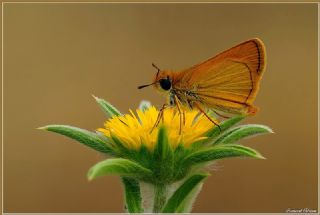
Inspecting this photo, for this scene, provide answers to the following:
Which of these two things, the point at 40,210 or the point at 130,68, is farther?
the point at 130,68

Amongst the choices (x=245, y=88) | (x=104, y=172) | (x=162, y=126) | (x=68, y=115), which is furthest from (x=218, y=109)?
(x=68, y=115)

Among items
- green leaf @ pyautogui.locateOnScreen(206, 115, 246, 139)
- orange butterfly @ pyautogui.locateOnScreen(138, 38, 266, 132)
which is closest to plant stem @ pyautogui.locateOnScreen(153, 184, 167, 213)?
green leaf @ pyautogui.locateOnScreen(206, 115, 246, 139)

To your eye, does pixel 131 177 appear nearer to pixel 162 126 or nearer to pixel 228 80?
pixel 162 126

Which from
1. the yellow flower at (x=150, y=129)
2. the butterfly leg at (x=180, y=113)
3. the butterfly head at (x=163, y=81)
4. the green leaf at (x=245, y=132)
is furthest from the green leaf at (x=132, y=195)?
the butterfly head at (x=163, y=81)

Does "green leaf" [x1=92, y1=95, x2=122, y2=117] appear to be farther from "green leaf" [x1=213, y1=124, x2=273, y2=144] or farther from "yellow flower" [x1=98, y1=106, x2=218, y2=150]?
"green leaf" [x1=213, y1=124, x2=273, y2=144]

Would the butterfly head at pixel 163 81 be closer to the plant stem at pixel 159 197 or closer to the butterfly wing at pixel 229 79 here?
the butterfly wing at pixel 229 79

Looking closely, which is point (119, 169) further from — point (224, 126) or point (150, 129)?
point (224, 126)
